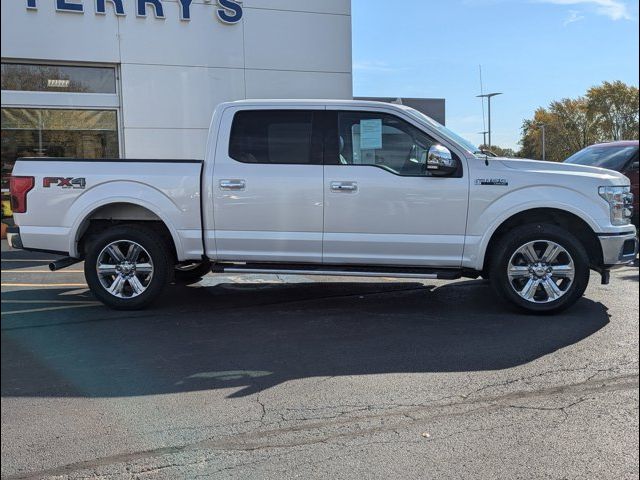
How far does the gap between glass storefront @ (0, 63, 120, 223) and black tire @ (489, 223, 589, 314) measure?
1052 centimetres

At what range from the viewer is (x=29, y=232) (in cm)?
602

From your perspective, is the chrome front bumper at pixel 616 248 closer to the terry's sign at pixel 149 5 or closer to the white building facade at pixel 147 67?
the white building facade at pixel 147 67

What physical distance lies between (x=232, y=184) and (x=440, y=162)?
207cm

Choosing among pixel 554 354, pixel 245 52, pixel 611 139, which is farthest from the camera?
pixel 245 52

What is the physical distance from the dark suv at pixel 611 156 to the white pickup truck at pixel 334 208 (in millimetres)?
374

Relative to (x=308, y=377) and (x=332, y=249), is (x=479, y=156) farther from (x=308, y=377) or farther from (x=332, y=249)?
(x=308, y=377)

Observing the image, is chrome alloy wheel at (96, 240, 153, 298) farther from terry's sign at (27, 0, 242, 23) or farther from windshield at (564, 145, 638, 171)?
terry's sign at (27, 0, 242, 23)

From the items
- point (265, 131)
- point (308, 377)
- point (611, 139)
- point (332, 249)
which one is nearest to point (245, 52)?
point (265, 131)

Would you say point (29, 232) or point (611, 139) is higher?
point (611, 139)

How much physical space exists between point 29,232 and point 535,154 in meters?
5.25

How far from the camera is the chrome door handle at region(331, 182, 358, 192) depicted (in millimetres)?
5637

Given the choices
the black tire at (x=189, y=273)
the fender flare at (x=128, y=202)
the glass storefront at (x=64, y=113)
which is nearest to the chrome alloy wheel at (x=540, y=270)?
the fender flare at (x=128, y=202)

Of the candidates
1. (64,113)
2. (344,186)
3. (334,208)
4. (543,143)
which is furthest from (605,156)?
(64,113)

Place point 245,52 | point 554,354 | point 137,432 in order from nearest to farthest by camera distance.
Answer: point 137,432 → point 554,354 → point 245,52
